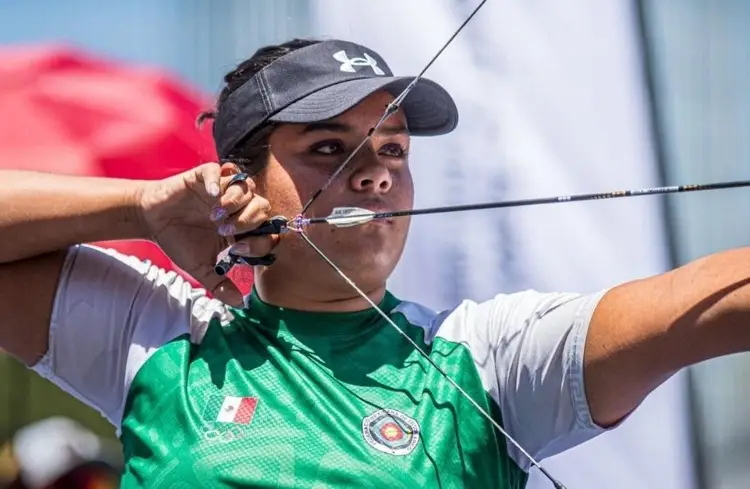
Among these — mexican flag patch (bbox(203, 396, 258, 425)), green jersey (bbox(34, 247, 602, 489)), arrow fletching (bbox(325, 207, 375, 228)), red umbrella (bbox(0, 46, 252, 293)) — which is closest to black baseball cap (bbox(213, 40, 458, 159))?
arrow fletching (bbox(325, 207, 375, 228))

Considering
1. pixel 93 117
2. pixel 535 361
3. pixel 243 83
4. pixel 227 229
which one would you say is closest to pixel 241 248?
pixel 227 229

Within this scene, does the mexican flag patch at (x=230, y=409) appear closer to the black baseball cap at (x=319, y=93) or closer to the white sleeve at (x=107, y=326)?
Answer: the white sleeve at (x=107, y=326)

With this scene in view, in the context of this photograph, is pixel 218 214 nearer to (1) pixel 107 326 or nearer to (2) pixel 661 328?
(1) pixel 107 326

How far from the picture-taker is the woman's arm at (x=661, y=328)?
104 cm

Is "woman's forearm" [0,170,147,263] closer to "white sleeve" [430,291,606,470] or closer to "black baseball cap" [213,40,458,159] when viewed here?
"black baseball cap" [213,40,458,159]

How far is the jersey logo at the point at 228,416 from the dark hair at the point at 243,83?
0.31 metres

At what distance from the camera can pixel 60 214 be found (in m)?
1.35

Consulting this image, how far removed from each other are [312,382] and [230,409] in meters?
0.10

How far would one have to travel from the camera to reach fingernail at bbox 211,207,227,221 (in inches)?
49.5

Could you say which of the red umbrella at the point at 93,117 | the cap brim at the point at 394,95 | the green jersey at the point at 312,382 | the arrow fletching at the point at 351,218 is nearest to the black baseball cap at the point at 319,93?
the cap brim at the point at 394,95

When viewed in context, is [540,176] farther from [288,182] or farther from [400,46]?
[288,182]

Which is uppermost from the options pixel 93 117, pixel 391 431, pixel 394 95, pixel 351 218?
pixel 394 95

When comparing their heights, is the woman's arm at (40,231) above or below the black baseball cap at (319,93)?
below

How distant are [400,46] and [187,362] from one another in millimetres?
621
